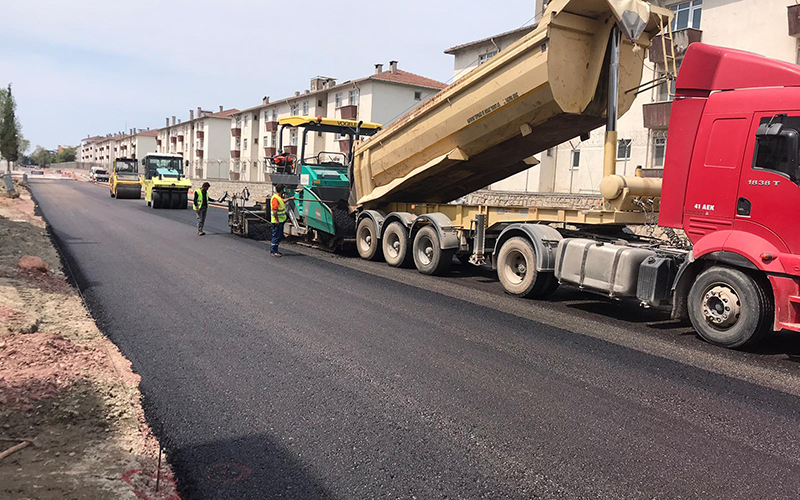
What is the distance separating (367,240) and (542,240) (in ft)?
15.7

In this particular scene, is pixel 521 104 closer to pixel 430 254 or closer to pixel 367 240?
pixel 430 254

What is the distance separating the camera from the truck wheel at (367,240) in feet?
38.5

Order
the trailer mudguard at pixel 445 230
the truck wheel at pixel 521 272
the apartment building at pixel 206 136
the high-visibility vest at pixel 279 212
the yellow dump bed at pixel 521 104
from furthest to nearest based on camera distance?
the apartment building at pixel 206 136 < the high-visibility vest at pixel 279 212 < the trailer mudguard at pixel 445 230 < the truck wheel at pixel 521 272 < the yellow dump bed at pixel 521 104

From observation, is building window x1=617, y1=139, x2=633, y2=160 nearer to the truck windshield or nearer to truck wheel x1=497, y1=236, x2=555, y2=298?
truck wheel x1=497, y1=236, x2=555, y2=298

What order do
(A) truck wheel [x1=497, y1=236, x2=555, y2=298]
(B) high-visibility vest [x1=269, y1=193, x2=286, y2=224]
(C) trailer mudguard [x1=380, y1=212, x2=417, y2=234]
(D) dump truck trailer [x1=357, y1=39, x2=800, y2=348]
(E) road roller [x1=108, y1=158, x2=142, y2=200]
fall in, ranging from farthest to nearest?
(E) road roller [x1=108, y1=158, x2=142, y2=200]
(B) high-visibility vest [x1=269, y1=193, x2=286, y2=224]
(C) trailer mudguard [x1=380, y1=212, x2=417, y2=234]
(A) truck wheel [x1=497, y1=236, x2=555, y2=298]
(D) dump truck trailer [x1=357, y1=39, x2=800, y2=348]

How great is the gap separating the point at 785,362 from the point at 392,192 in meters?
7.20

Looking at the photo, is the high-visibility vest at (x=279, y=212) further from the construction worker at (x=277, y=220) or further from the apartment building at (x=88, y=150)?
the apartment building at (x=88, y=150)

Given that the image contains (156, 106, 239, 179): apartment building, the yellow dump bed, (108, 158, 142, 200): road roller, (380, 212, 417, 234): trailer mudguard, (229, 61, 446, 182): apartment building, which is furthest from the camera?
(156, 106, 239, 179): apartment building

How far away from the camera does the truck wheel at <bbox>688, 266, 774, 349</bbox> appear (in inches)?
229

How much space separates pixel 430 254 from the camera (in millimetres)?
10492

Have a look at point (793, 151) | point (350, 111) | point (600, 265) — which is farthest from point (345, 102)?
point (793, 151)

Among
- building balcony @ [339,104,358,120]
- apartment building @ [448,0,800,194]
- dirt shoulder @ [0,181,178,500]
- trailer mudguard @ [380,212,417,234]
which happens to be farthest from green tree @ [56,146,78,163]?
dirt shoulder @ [0,181,178,500]

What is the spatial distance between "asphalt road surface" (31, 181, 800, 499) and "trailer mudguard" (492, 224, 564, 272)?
558 mm

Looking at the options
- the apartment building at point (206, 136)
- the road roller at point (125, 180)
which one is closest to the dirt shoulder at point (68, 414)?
the road roller at point (125, 180)
